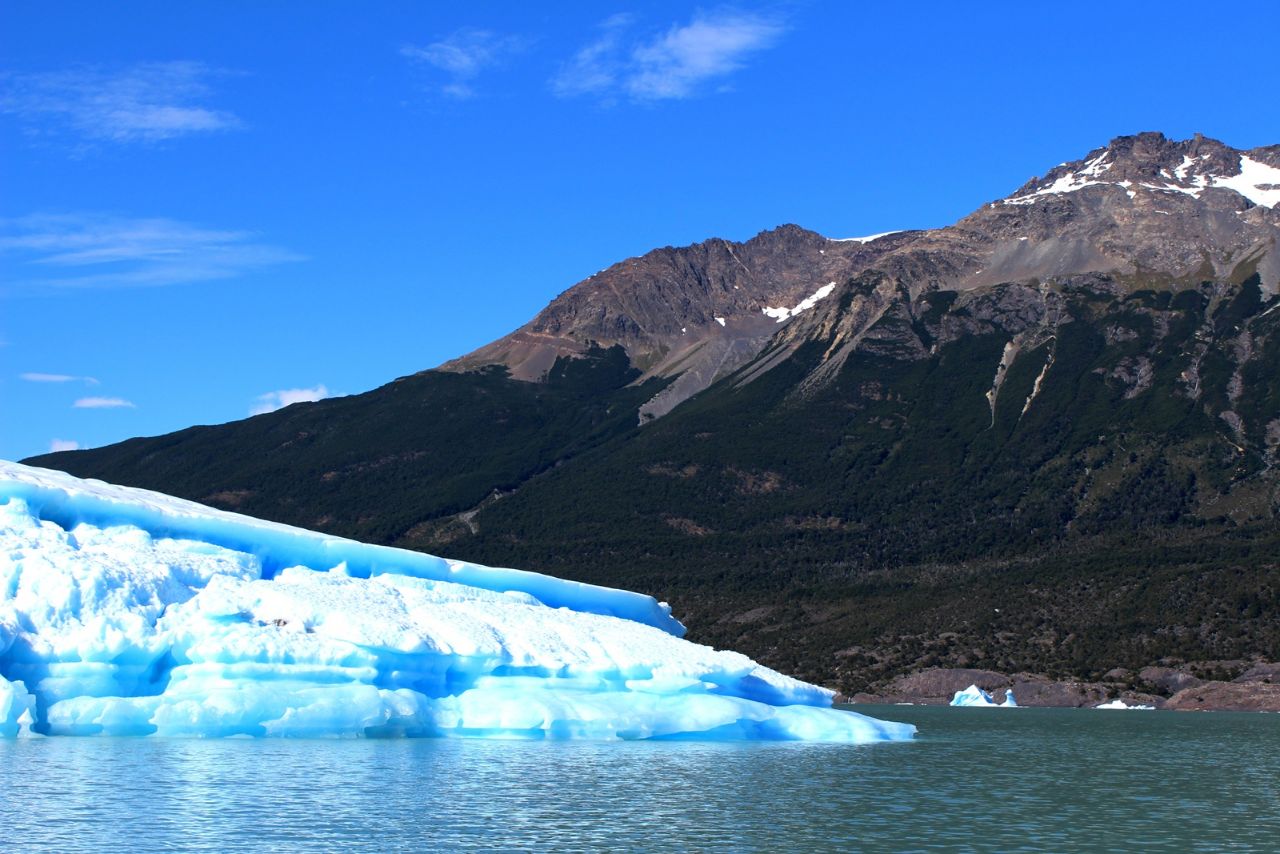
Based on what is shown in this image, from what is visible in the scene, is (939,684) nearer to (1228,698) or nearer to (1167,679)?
(1167,679)

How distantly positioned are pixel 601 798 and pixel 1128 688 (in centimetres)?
10852

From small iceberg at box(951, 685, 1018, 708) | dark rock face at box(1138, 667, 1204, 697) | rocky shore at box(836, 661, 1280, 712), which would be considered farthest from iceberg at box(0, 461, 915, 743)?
dark rock face at box(1138, 667, 1204, 697)

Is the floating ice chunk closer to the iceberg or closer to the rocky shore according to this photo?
the iceberg

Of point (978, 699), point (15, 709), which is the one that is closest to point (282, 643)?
point (15, 709)

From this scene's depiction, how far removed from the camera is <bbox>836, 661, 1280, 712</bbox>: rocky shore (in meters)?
132

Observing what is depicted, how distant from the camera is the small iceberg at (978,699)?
141 m

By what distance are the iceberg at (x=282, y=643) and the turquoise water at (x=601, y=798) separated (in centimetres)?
123

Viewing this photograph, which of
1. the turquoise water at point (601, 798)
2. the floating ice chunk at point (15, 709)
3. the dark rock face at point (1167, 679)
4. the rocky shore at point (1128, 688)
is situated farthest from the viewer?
the dark rock face at point (1167, 679)

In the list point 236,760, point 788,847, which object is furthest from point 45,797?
point 788,847

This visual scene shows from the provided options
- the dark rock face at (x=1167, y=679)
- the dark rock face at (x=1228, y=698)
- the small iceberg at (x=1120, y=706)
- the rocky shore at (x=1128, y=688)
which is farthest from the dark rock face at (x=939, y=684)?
the dark rock face at (x=1228, y=698)

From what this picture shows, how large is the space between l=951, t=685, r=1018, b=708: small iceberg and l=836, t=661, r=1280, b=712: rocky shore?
802 millimetres

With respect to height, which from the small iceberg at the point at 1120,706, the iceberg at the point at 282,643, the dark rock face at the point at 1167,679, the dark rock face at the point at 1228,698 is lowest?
the small iceberg at the point at 1120,706

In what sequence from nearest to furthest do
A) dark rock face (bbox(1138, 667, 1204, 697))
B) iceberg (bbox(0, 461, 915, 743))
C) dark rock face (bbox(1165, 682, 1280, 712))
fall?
1. iceberg (bbox(0, 461, 915, 743))
2. dark rock face (bbox(1165, 682, 1280, 712))
3. dark rock face (bbox(1138, 667, 1204, 697))

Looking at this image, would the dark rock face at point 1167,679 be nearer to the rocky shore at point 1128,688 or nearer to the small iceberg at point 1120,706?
the rocky shore at point 1128,688
